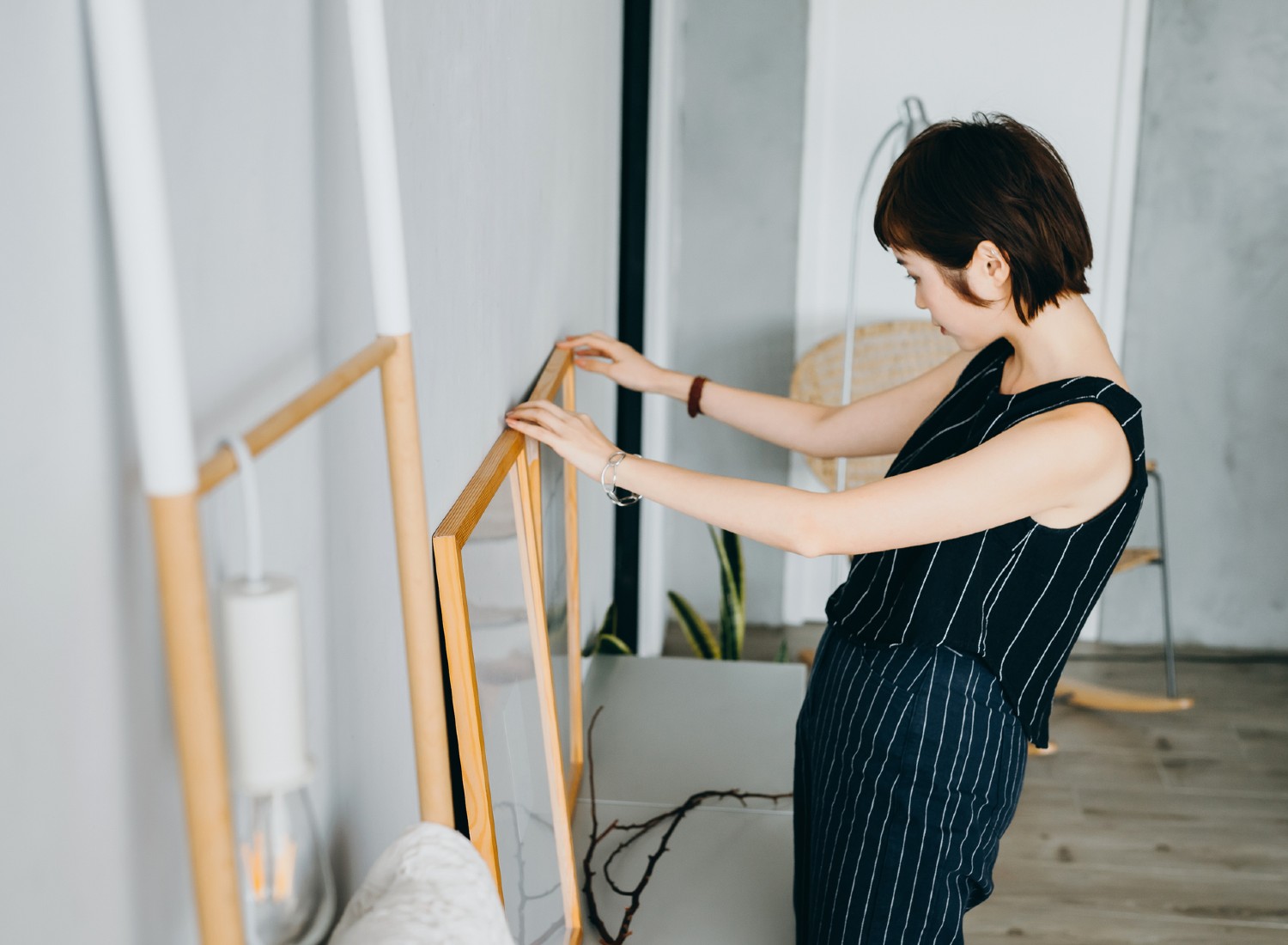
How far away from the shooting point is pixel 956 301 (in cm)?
124

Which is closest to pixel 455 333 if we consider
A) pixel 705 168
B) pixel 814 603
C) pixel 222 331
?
pixel 222 331

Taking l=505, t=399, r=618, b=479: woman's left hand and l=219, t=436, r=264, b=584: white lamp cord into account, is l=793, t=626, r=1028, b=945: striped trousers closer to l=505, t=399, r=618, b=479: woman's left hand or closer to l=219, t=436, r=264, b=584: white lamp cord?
l=505, t=399, r=618, b=479: woman's left hand

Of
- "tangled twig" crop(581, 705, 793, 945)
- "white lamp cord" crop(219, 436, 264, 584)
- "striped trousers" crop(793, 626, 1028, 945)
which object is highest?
"white lamp cord" crop(219, 436, 264, 584)

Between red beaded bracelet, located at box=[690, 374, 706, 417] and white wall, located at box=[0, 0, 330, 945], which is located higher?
white wall, located at box=[0, 0, 330, 945]

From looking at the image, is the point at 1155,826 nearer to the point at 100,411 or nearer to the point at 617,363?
the point at 617,363

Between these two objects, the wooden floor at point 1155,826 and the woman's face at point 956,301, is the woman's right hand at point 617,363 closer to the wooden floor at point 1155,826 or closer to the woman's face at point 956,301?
the woman's face at point 956,301

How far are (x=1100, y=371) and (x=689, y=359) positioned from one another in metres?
2.32

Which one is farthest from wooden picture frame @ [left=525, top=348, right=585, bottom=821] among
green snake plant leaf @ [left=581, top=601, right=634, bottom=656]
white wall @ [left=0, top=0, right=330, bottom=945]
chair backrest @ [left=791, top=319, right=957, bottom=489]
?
chair backrest @ [left=791, top=319, right=957, bottom=489]

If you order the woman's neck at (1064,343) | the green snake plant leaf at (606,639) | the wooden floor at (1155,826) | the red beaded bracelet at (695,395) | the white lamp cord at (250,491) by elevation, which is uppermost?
the white lamp cord at (250,491)

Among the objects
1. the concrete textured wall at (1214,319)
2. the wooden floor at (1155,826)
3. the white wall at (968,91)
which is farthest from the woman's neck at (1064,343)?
the concrete textured wall at (1214,319)

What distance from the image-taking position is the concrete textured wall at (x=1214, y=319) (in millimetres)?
3195

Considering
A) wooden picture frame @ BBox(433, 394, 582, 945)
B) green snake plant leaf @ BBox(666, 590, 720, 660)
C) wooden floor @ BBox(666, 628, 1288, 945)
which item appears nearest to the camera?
wooden picture frame @ BBox(433, 394, 582, 945)

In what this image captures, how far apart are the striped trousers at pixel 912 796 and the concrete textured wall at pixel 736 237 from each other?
222 cm

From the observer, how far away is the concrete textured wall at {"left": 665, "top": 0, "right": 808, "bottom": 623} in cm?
327
